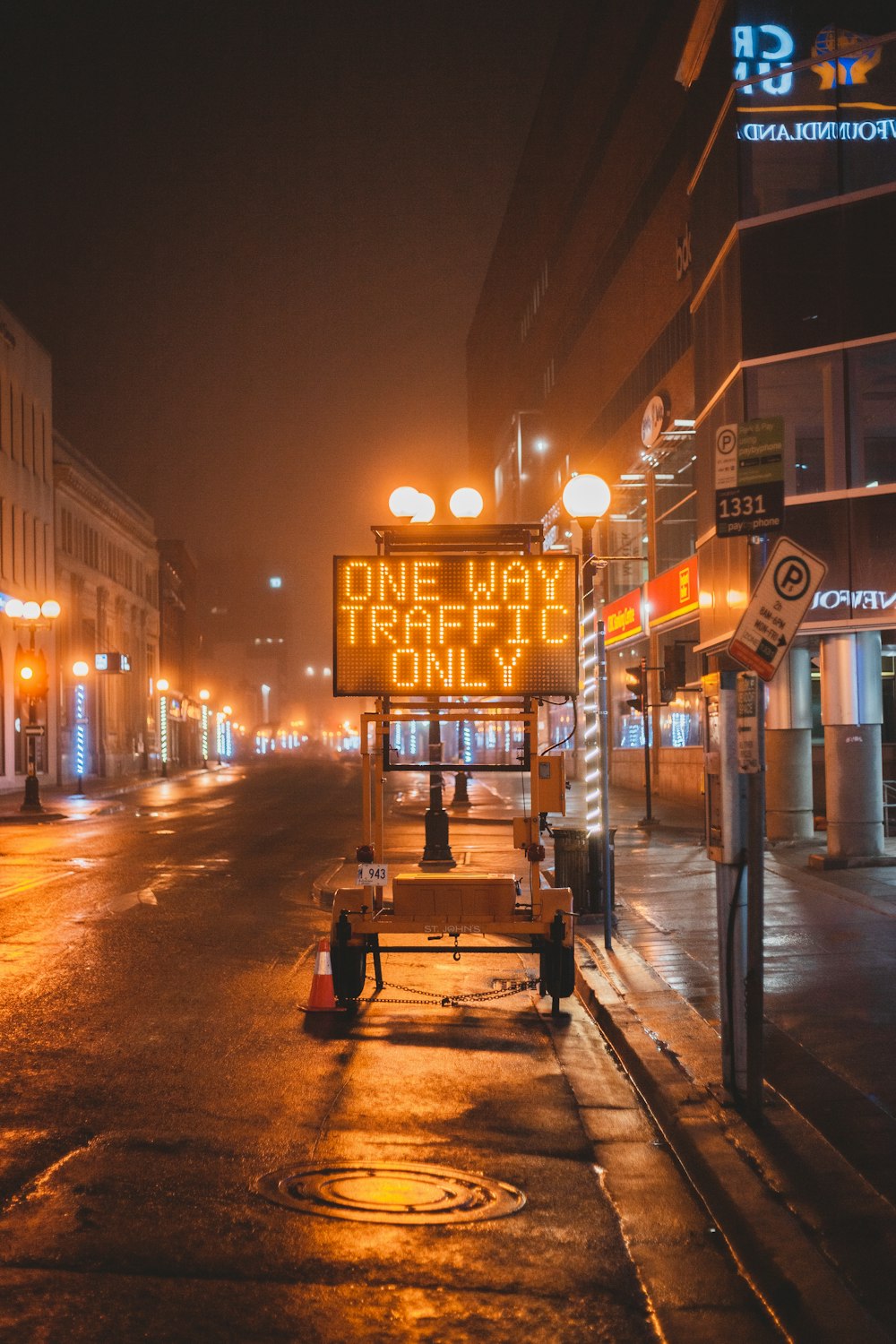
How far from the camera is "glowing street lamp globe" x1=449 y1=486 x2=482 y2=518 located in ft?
51.5

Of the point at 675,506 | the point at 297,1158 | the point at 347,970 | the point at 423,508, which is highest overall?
the point at 675,506

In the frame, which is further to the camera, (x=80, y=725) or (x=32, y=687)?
(x=80, y=725)

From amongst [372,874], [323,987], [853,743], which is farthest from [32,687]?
[372,874]

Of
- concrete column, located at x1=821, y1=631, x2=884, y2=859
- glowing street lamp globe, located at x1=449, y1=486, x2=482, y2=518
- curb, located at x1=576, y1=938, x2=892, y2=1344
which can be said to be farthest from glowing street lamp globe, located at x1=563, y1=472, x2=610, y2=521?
concrete column, located at x1=821, y1=631, x2=884, y2=859

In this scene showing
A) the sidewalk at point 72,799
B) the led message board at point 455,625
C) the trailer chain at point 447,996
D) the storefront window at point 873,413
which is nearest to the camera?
the led message board at point 455,625

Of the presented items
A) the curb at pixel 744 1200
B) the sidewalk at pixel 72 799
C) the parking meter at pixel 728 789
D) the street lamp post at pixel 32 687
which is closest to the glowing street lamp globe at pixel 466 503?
the curb at pixel 744 1200

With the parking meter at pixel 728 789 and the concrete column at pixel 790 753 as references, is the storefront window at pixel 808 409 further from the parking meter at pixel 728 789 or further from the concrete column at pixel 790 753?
the parking meter at pixel 728 789

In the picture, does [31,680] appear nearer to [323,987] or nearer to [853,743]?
[853,743]

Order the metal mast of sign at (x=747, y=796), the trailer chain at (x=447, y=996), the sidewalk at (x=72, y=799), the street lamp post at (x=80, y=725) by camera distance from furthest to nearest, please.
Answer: the street lamp post at (x=80, y=725), the sidewalk at (x=72, y=799), the trailer chain at (x=447, y=996), the metal mast of sign at (x=747, y=796)

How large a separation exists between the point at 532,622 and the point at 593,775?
4.16 m

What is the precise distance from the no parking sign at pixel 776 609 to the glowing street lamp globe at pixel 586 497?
5.31 meters

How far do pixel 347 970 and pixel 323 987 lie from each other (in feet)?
0.70

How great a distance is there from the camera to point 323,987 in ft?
30.9

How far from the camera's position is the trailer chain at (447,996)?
980cm
